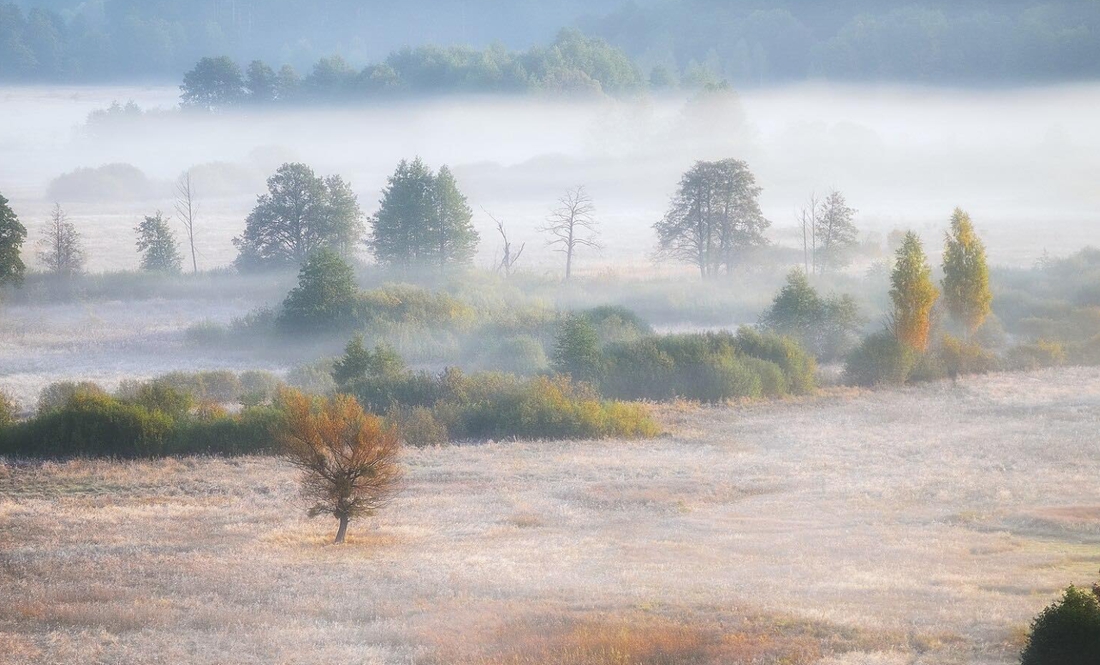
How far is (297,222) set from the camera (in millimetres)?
71875

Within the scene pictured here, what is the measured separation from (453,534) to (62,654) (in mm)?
10047

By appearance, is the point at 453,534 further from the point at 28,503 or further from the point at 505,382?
the point at 505,382

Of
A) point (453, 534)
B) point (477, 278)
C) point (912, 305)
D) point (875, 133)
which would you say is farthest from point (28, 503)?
point (875, 133)

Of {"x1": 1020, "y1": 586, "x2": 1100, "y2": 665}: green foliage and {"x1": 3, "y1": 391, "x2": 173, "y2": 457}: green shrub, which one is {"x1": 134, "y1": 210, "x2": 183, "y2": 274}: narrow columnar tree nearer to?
{"x1": 3, "y1": 391, "x2": 173, "y2": 457}: green shrub

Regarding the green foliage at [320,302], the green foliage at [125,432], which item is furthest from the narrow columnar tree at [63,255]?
the green foliage at [125,432]

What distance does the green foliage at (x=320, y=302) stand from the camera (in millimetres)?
55406

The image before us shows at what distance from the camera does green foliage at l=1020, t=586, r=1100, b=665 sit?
10742 millimetres

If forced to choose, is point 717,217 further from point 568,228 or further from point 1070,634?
point 1070,634

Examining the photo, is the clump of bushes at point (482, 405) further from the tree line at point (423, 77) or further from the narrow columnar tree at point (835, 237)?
the tree line at point (423, 77)

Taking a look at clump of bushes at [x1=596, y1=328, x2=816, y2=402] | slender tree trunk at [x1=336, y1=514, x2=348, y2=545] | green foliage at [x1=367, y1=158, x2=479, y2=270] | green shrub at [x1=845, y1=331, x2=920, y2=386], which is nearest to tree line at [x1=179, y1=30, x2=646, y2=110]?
green foliage at [x1=367, y1=158, x2=479, y2=270]

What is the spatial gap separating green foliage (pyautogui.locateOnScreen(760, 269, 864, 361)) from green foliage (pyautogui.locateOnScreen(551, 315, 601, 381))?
12.6 m

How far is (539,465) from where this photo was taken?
31.0 metres

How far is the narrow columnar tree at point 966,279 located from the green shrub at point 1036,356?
2348 mm

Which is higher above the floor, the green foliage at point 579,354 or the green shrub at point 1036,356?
the green foliage at point 579,354
